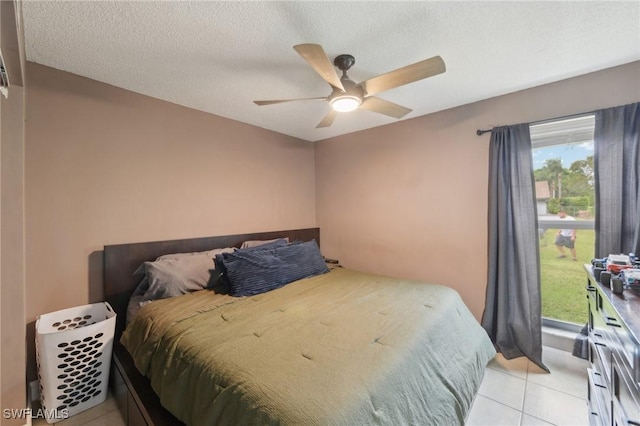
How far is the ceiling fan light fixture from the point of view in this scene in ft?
5.92

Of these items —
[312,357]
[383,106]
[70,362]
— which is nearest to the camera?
[312,357]

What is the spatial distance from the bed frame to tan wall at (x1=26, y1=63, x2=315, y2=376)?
0.31 feet

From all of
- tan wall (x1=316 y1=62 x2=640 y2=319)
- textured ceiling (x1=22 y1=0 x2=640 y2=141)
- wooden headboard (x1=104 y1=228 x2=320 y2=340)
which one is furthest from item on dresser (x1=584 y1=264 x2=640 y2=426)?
wooden headboard (x1=104 y1=228 x2=320 y2=340)

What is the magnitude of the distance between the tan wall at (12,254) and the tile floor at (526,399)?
0.34 metres

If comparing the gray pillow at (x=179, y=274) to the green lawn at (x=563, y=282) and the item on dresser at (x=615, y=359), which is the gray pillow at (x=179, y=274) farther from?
Answer: the green lawn at (x=563, y=282)

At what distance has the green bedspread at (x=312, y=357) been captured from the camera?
1039 mm

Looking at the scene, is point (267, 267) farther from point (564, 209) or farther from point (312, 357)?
point (564, 209)

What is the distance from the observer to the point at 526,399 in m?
1.90

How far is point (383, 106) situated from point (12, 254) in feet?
8.76

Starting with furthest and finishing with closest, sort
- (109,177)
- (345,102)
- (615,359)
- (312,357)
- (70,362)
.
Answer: (109,177), (345,102), (70,362), (312,357), (615,359)

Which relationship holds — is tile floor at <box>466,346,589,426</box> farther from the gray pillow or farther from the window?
the gray pillow

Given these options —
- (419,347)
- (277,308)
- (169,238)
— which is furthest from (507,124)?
(169,238)

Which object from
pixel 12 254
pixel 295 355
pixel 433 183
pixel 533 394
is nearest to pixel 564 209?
pixel 433 183

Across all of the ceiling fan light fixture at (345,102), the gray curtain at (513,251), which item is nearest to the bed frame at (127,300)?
the ceiling fan light fixture at (345,102)
